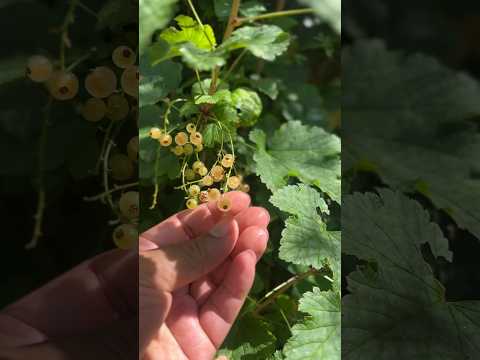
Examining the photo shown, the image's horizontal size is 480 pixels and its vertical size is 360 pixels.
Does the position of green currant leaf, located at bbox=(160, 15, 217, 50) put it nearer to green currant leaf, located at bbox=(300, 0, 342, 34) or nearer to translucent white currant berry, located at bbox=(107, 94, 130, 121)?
translucent white currant berry, located at bbox=(107, 94, 130, 121)

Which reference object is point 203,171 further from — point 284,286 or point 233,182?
point 284,286

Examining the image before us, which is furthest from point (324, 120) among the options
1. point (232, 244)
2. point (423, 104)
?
point (232, 244)

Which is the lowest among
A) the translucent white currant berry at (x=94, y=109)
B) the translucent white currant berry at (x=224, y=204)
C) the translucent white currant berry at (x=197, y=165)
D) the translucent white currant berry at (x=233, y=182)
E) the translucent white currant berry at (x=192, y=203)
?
the translucent white currant berry at (x=224, y=204)

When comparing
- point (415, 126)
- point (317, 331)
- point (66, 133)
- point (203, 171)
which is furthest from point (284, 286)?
point (415, 126)

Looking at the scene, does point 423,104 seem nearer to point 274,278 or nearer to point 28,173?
point 274,278

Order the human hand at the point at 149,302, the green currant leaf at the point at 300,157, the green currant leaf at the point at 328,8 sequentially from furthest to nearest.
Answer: the green currant leaf at the point at 328,8
the green currant leaf at the point at 300,157
the human hand at the point at 149,302

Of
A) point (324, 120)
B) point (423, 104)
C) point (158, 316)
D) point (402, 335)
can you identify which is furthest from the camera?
point (423, 104)

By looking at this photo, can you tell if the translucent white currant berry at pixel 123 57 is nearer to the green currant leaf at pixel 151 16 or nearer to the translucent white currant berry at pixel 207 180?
the green currant leaf at pixel 151 16

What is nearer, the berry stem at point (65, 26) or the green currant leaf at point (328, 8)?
the berry stem at point (65, 26)

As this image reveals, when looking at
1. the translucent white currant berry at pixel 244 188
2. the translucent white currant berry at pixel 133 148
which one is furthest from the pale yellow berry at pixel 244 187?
the translucent white currant berry at pixel 133 148
